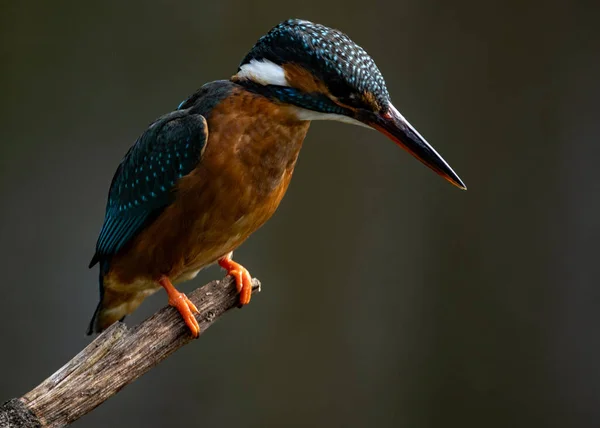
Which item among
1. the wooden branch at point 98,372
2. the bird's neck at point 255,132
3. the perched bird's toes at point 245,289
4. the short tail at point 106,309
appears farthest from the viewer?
the short tail at point 106,309

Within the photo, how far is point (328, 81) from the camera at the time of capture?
1.22m

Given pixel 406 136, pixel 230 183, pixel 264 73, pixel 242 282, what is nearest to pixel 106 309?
pixel 242 282

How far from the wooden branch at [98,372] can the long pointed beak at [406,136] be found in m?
0.52

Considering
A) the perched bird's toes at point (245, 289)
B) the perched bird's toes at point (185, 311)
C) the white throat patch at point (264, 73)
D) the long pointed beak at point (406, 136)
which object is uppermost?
the white throat patch at point (264, 73)

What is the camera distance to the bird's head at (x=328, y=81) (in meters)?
1.21

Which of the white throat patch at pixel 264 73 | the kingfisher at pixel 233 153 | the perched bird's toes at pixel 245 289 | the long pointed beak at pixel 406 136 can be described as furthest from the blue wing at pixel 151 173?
the long pointed beak at pixel 406 136

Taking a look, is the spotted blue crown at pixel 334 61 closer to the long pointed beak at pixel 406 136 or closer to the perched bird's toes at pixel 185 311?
the long pointed beak at pixel 406 136

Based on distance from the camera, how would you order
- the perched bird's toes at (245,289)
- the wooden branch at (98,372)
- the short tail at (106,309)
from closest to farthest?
1. the wooden branch at (98,372)
2. the perched bird's toes at (245,289)
3. the short tail at (106,309)

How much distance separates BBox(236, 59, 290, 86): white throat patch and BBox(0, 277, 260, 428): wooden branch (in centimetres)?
46

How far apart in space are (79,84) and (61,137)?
0.19 metres

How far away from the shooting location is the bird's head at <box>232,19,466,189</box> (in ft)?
3.98

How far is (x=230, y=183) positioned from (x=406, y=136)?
0.33 meters

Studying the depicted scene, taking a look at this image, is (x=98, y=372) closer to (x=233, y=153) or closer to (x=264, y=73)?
(x=233, y=153)

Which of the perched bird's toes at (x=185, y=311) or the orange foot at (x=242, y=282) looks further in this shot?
the orange foot at (x=242, y=282)
